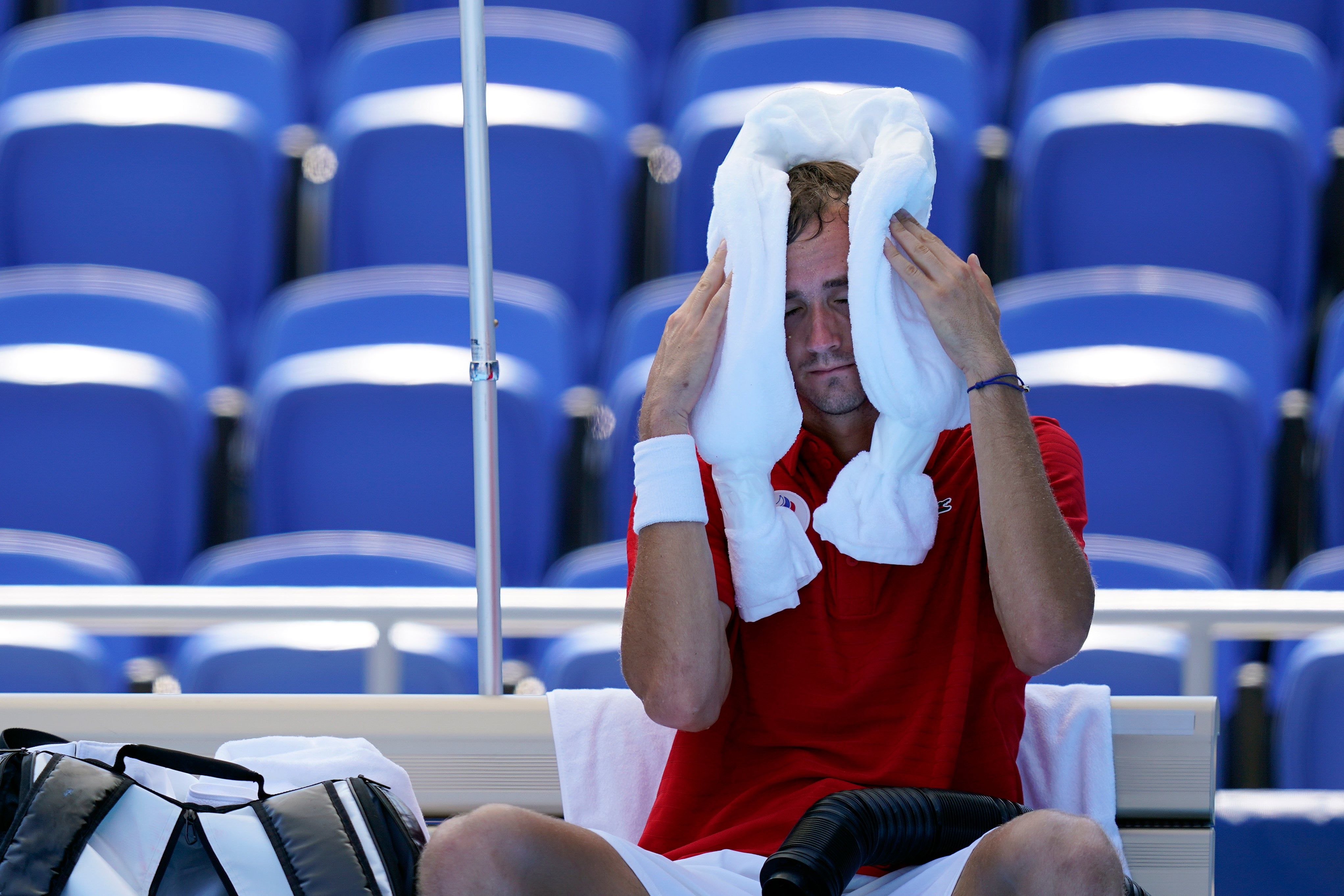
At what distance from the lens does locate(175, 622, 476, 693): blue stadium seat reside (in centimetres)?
196

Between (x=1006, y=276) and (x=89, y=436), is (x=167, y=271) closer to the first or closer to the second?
(x=89, y=436)

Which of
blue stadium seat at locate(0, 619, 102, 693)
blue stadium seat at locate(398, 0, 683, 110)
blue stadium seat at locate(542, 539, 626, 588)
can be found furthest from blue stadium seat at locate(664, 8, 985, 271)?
blue stadium seat at locate(0, 619, 102, 693)

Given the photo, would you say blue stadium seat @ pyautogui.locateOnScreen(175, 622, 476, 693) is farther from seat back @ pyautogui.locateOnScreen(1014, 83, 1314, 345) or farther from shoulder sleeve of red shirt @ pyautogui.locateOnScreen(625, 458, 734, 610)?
seat back @ pyautogui.locateOnScreen(1014, 83, 1314, 345)

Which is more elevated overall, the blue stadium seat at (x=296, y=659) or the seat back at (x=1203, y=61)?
the seat back at (x=1203, y=61)

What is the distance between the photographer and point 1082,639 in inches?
53.8

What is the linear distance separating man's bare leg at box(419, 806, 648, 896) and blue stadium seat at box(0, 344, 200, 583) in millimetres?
1326

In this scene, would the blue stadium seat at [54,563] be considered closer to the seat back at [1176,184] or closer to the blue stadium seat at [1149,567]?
the blue stadium seat at [1149,567]

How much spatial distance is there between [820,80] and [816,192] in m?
1.41

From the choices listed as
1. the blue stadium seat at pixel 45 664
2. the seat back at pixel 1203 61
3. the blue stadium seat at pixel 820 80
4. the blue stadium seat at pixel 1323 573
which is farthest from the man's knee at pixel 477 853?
the seat back at pixel 1203 61

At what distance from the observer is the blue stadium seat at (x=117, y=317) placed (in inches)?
99.8

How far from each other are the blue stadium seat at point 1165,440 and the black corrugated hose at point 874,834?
98cm

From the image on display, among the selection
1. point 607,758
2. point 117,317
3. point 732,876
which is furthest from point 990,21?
point 732,876

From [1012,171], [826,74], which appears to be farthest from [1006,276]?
[826,74]

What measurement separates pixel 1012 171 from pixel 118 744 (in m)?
2.03
